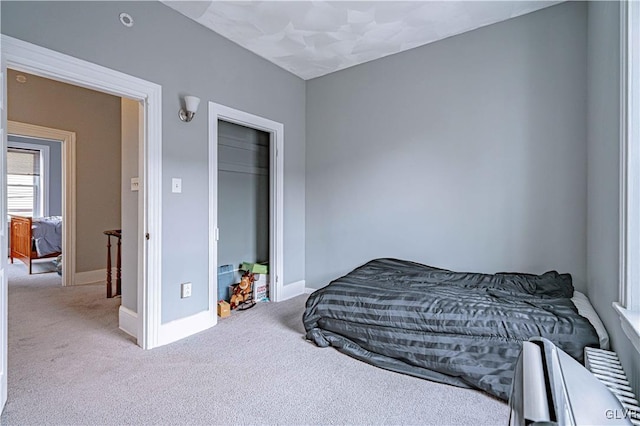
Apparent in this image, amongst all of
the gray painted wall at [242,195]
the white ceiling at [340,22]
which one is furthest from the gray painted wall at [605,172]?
the gray painted wall at [242,195]

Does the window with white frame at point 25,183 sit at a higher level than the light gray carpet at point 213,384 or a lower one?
higher

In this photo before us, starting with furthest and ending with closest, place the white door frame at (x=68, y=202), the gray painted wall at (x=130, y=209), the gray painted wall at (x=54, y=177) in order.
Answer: the gray painted wall at (x=54, y=177)
the white door frame at (x=68, y=202)
the gray painted wall at (x=130, y=209)

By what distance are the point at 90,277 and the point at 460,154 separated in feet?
15.8

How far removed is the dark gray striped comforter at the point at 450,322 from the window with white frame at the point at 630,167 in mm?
545

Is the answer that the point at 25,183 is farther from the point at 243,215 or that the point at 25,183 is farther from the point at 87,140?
the point at 243,215

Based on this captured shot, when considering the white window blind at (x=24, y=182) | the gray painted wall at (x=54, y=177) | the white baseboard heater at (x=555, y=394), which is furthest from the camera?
the gray painted wall at (x=54, y=177)

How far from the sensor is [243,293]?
11.6 ft

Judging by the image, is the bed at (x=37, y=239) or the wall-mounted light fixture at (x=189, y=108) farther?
the bed at (x=37, y=239)

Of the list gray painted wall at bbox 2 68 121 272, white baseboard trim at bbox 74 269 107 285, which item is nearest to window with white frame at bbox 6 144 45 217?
gray painted wall at bbox 2 68 121 272

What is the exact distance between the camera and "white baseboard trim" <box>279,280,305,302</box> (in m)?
3.86

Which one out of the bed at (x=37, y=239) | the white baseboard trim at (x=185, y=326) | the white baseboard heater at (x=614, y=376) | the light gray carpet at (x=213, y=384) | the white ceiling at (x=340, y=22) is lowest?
the light gray carpet at (x=213, y=384)

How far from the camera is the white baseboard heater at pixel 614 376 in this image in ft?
3.94

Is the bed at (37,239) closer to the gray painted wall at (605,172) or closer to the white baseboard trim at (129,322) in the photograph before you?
the white baseboard trim at (129,322)

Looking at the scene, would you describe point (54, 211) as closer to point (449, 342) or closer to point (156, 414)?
point (156, 414)
